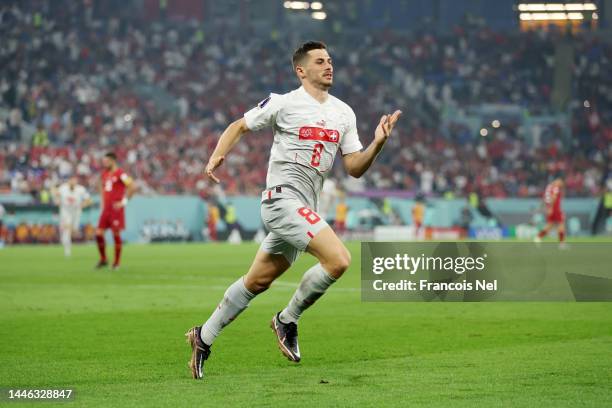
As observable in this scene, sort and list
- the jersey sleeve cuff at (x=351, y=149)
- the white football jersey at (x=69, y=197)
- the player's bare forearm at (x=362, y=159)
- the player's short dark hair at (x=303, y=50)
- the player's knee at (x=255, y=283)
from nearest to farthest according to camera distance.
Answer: the player's bare forearm at (x=362, y=159) → the player's knee at (x=255, y=283) → the player's short dark hair at (x=303, y=50) → the jersey sleeve cuff at (x=351, y=149) → the white football jersey at (x=69, y=197)

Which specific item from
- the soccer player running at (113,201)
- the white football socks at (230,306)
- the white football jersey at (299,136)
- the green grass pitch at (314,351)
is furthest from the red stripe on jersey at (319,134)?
the soccer player running at (113,201)

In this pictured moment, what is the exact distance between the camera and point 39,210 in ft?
122

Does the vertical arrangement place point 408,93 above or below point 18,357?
above

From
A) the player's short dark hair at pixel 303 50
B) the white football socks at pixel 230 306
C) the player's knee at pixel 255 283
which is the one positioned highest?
the player's short dark hair at pixel 303 50

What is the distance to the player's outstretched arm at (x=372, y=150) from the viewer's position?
820 cm

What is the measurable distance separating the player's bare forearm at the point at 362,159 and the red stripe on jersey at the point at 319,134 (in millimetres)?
199

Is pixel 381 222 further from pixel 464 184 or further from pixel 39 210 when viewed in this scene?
pixel 39 210

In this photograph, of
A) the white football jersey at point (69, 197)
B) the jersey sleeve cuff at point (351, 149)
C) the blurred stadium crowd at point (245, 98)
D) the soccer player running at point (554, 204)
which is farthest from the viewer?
the blurred stadium crowd at point (245, 98)

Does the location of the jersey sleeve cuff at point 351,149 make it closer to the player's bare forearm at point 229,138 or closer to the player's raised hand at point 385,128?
the player's raised hand at point 385,128

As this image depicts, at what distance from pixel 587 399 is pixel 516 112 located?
48882 mm

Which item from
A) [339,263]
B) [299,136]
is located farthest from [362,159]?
[339,263]

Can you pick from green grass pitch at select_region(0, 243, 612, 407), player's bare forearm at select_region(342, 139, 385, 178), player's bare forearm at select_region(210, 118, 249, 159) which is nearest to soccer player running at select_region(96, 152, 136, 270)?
green grass pitch at select_region(0, 243, 612, 407)

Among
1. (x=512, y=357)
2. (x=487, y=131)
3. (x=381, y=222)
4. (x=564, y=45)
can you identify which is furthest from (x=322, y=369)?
(x=564, y=45)

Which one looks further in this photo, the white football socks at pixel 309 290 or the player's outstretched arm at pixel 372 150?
the white football socks at pixel 309 290
